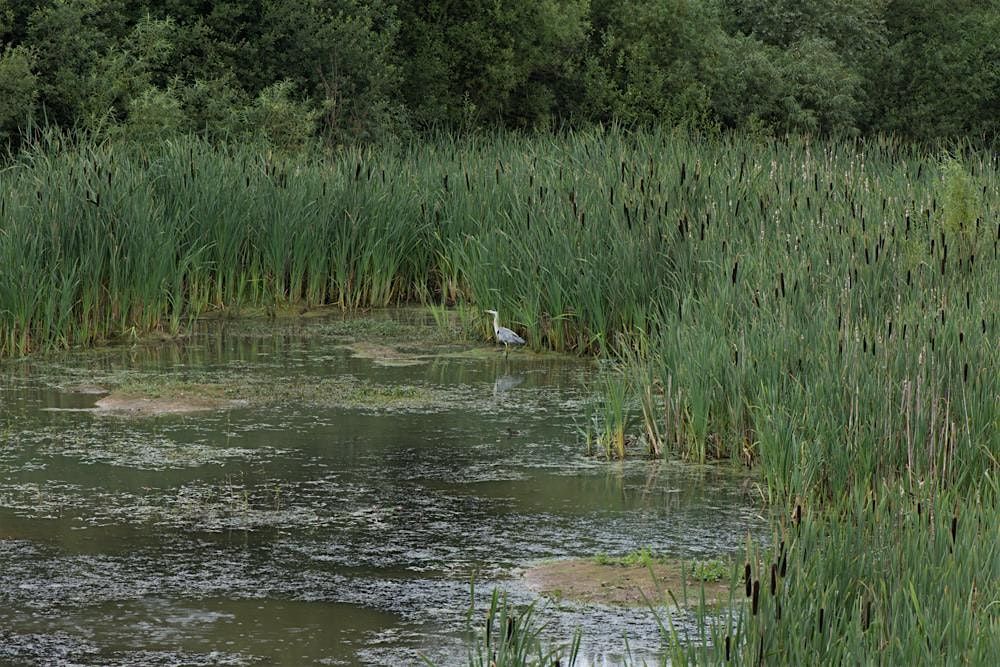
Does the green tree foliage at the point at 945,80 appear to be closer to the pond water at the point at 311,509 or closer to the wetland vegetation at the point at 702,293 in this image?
the wetland vegetation at the point at 702,293

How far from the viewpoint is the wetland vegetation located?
4590 millimetres

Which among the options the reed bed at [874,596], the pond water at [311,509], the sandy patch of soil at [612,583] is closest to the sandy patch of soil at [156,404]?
the pond water at [311,509]

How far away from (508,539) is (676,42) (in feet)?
69.7

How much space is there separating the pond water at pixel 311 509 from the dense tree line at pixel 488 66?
4589mm

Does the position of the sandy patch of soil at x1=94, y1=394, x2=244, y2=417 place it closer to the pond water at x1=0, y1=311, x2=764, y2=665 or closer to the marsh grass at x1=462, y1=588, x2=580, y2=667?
the pond water at x1=0, y1=311, x2=764, y2=665

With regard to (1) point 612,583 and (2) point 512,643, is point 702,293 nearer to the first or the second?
(1) point 612,583

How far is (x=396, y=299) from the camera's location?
1391 cm

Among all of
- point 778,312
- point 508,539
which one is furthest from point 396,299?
point 508,539

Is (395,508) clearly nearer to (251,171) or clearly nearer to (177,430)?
(177,430)

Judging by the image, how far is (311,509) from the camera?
722cm

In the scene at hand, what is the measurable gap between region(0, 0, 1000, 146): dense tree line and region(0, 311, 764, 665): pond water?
4.59 m

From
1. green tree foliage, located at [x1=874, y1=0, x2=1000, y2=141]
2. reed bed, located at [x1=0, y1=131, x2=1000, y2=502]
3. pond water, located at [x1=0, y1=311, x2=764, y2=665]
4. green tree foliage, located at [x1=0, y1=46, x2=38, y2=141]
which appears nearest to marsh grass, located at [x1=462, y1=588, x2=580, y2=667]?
pond water, located at [x1=0, y1=311, x2=764, y2=665]

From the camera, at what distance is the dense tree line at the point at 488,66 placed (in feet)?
56.8

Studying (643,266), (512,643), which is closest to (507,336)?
(643,266)
